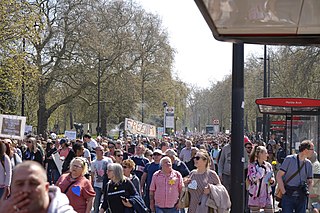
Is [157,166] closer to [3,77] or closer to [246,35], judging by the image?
[246,35]

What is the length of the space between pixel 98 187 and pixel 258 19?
8.92 meters

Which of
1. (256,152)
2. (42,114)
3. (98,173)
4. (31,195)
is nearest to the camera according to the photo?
(31,195)

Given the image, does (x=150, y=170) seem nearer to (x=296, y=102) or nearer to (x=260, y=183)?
(x=260, y=183)

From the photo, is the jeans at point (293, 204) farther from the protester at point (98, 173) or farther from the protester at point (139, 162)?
the protester at point (139, 162)

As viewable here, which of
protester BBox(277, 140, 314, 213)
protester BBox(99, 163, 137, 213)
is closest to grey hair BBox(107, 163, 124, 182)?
protester BBox(99, 163, 137, 213)

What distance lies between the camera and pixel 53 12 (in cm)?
4572

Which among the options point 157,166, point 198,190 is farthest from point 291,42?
point 157,166

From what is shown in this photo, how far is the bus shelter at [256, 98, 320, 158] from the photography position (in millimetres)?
16422

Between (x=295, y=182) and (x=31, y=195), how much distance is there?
7.10 meters

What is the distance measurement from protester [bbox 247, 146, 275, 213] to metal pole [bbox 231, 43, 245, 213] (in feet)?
8.07

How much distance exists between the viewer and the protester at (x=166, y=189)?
1028cm

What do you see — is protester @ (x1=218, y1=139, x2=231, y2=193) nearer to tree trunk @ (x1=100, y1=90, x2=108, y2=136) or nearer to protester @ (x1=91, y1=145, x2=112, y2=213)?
protester @ (x1=91, y1=145, x2=112, y2=213)

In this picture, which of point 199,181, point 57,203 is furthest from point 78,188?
point 57,203

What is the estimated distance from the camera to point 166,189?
33.9 feet
